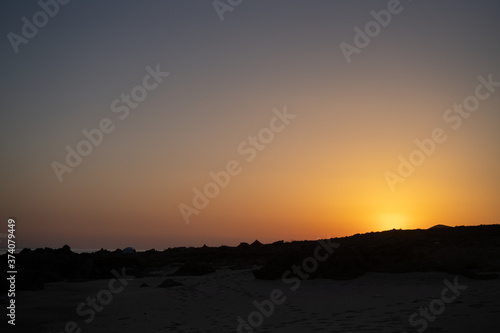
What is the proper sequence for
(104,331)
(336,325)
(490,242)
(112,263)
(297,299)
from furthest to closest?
(112,263), (490,242), (297,299), (104,331), (336,325)

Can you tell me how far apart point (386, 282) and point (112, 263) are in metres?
15.9

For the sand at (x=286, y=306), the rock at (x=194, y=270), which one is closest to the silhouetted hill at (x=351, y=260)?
the rock at (x=194, y=270)

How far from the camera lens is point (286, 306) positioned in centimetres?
962

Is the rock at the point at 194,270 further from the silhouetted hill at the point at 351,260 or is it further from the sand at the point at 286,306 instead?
the sand at the point at 286,306

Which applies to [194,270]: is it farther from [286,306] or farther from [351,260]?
[286,306]

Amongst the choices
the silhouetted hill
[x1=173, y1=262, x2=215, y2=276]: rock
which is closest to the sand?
the silhouetted hill

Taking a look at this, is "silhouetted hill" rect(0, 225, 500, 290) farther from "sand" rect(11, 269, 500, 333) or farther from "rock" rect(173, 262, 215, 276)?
"sand" rect(11, 269, 500, 333)

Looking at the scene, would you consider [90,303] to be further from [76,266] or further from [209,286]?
[76,266]

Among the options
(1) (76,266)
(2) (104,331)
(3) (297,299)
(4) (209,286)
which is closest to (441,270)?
(3) (297,299)

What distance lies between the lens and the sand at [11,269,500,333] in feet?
22.7

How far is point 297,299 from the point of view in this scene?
34.4 feet

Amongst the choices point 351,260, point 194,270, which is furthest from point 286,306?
point 194,270

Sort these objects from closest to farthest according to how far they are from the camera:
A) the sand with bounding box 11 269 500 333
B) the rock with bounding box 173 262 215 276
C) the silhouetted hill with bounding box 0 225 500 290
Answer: the sand with bounding box 11 269 500 333
the silhouetted hill with bounding box 0 225 500 290
the rock with bounding box 173 262 215 276

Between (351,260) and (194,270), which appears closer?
(351,260)
